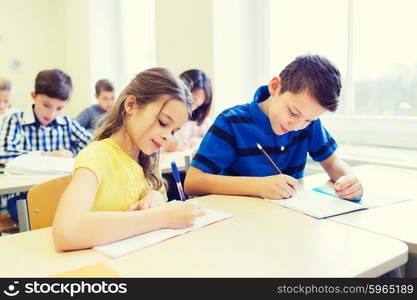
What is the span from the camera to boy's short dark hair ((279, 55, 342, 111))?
4.06 ft

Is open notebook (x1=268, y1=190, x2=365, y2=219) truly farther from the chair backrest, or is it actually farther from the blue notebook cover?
the chair backrest

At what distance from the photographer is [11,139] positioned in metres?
2.25

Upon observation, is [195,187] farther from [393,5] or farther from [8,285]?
[393,5]

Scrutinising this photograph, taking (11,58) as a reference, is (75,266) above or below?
below

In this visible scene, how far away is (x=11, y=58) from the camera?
465 cm

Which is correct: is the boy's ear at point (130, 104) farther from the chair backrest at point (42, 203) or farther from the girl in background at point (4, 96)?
the girl in background at point (4, 96)

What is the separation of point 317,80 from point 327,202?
0.38 m

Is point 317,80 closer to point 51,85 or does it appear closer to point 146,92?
point 146,92

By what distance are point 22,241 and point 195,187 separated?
0.60 m

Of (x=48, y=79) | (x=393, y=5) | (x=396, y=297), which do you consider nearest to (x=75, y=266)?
(x=396, y=297)

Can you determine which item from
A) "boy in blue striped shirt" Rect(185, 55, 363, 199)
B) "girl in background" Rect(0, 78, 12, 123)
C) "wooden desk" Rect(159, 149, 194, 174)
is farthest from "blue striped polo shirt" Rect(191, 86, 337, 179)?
"girl in background" Rect(0, 78, 12, 123)

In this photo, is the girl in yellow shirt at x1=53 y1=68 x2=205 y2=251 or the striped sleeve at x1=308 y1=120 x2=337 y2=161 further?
the striped sleeve at x1=308 y1=120 x2=337 y2=161

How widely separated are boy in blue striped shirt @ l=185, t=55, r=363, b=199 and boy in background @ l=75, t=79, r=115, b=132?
7.66 ft

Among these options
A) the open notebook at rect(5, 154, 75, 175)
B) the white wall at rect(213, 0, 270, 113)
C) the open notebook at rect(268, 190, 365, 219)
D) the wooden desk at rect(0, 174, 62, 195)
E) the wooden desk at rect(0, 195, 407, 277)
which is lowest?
the wooden desk at rect(0, 174, 62, 195)
